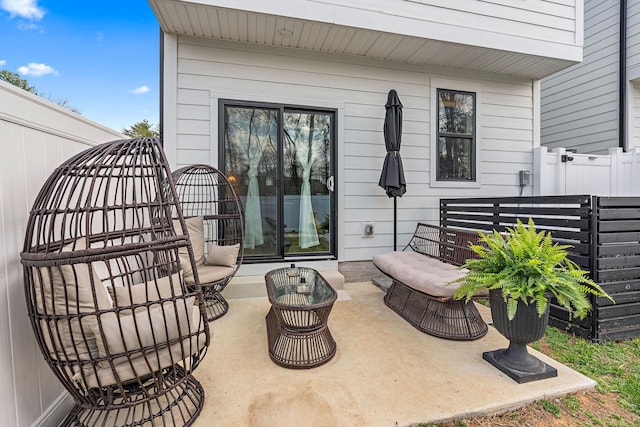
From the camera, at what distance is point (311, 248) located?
4.21 meters

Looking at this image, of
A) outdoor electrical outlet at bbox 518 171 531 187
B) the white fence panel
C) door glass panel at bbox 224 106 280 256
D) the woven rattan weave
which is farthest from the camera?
outdoor electrical outlet at bbox 518 171 531 187

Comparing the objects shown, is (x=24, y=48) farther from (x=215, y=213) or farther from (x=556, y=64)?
(x=556, y=64)

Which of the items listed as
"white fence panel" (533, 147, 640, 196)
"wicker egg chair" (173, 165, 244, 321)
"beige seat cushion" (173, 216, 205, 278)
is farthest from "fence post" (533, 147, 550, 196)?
"beige seat cushion" (173, 216, 205, 278)

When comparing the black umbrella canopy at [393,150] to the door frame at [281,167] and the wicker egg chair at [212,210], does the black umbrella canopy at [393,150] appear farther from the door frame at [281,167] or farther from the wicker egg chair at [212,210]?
the wicker egg chair at [212,210]

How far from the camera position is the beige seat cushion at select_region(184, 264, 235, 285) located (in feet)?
9.33

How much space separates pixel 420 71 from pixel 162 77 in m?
3.41

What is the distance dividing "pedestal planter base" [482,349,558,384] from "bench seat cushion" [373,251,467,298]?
53cm

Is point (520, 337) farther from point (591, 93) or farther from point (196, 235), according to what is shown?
point (591, 93)

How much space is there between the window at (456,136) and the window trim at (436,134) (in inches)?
1.1

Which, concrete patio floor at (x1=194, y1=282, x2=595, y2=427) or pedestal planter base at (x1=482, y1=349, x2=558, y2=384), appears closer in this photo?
concrete patio floor at (x1=194, y1=282, x2=595, y2=427)

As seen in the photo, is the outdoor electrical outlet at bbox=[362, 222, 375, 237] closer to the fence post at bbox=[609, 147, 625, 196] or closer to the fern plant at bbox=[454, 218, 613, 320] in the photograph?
the fern plant at bbox=[454, 218, 613, 320]

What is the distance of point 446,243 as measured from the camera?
11.5 feet

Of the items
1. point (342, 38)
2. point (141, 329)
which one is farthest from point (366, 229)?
point (141, 329)

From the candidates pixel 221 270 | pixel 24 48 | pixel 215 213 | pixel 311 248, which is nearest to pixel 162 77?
pixel 215 213
